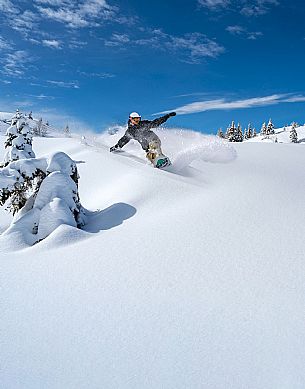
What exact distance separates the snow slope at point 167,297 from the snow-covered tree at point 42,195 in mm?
460

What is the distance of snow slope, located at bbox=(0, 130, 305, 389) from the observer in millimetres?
2859

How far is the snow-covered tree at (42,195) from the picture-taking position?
20.7 ft

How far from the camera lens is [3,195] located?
7.03 meters

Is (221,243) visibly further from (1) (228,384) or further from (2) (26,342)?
(2) (26,342)

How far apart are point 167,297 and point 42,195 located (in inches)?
163

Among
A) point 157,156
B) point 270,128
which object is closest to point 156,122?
point 157,156

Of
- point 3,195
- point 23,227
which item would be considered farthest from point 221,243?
point 3,195

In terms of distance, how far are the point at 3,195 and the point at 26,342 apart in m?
4.51

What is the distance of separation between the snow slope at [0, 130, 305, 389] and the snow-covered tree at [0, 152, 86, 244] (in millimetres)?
460

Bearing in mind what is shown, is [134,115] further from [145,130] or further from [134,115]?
[145,130]

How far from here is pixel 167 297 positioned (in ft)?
12.4

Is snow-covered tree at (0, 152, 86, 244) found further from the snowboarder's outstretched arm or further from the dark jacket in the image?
the snowboarder's outstretched arm

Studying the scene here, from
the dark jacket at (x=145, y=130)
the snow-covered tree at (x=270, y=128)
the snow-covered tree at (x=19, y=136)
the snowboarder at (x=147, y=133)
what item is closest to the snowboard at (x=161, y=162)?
the snowboarder at (x=147, y=133)

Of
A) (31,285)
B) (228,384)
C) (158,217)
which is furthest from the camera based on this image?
(158,217)
